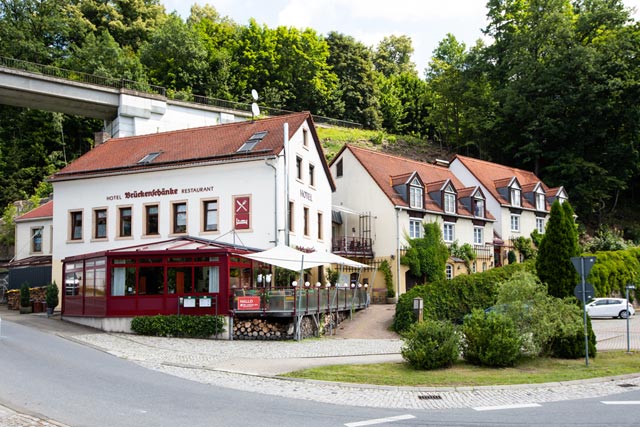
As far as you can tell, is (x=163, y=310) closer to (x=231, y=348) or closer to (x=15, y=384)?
(x=231, y=348)

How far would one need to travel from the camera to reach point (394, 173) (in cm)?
4366

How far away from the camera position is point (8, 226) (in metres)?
43.3

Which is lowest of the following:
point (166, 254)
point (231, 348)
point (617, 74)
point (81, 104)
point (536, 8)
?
point (231, 348)

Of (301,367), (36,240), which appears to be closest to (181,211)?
(36,240)

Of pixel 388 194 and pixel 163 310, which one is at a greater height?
pixel 388 194

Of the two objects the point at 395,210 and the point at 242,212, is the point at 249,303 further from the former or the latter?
the point at 395,210

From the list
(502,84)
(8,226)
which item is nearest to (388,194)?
(8,226)

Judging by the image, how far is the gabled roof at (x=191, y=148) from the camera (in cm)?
3100

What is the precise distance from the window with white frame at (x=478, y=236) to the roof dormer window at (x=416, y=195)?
245 inches

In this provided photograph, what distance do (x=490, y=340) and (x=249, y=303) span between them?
9994 millimetres

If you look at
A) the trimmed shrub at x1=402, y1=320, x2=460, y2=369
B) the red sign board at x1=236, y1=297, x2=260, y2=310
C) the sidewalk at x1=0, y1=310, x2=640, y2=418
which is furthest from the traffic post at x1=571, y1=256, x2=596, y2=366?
the red sign board at x1=236, y1=297, x2=260, y2=310

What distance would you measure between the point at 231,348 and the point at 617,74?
158 feet

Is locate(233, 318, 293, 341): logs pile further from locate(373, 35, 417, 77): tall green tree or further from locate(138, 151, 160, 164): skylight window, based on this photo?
locate(373, 35, 417, 77): tall green tree

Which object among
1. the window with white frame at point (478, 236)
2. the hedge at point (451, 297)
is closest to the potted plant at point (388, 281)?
the hedge at point (451, 297)
